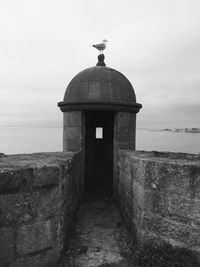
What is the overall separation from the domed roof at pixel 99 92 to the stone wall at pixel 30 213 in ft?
9.07

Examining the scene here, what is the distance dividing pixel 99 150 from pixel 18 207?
239 inches

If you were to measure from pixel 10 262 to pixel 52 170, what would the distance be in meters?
1.38

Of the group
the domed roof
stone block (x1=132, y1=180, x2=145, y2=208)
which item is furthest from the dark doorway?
stone block (x1=132, y1=180, x2=145, y2=208)

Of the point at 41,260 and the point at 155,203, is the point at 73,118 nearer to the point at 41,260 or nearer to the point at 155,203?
the point at 155,203

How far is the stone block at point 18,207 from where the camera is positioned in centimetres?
321

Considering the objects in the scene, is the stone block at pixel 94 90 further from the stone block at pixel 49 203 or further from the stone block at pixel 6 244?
the stone block at pixel 6 244

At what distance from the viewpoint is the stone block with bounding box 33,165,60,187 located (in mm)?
3355

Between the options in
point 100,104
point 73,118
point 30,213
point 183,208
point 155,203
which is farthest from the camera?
point 73,118

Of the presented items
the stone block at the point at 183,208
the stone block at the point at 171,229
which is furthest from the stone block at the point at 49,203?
the stone block at the point at 183,208

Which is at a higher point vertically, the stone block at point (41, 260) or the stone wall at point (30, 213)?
the stone wall at point (30, 213)

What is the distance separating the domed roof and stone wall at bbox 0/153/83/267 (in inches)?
109

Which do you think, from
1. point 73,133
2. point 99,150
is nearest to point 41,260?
point 73,133

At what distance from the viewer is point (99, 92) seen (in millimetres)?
6277

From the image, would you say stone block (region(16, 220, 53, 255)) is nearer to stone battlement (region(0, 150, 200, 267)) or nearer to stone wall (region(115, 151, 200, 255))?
→ stone battlement (region(0, 150, 200, 267))
